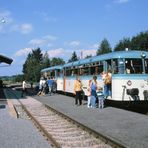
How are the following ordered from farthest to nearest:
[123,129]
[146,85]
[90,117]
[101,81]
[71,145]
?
[101,81] < [146,85] < [90,117] < [123,129] < [71,145]

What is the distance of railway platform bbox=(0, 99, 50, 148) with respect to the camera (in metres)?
11.4

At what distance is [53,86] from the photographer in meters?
43.2

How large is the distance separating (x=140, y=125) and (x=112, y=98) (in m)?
7.25

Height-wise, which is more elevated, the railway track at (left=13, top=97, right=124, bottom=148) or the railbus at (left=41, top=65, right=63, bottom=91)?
the railbus at (left=41, top=65, right=63, bottom=91)

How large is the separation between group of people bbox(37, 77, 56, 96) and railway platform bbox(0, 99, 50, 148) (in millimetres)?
22234

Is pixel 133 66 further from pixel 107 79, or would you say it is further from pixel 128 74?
pixel 107 79

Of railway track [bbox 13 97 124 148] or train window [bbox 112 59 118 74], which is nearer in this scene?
railway track [bbox 13 97 124 148]

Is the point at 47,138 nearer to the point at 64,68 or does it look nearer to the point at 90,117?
the point at 90,117

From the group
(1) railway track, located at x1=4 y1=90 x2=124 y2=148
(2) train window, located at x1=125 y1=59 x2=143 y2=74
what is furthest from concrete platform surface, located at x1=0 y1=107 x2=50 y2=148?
(2) train window, located at x1=125 y1=59 x2=143 y2=74

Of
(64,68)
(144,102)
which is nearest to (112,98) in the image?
(144,102)

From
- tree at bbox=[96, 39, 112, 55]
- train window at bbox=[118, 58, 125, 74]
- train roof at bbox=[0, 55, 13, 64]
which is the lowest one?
train window at bbox=[118, 58, 125, 74]

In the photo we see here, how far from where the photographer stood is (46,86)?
41312 millimetres

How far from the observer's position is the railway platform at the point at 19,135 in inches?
447

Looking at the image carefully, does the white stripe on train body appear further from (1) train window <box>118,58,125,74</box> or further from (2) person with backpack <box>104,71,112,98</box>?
(2) person with backpack <box>104,71,112,98</box>
